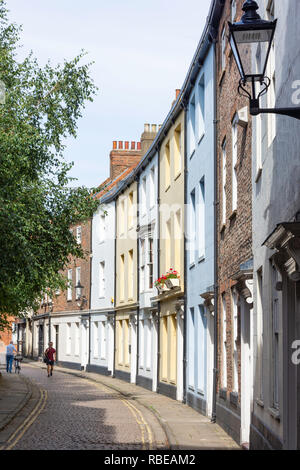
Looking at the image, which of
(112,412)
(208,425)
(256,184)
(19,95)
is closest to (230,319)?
(208,425)

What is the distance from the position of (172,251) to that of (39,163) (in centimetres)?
566

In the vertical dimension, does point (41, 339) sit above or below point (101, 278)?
below

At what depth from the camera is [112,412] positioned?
20719mm

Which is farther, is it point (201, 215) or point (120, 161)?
point (120, 161)

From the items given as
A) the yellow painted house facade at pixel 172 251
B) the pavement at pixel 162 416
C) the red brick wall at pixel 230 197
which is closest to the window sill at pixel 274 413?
the pavement at pixel 162 416

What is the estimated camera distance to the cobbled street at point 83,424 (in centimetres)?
1409

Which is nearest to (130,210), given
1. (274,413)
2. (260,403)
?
(260,403)

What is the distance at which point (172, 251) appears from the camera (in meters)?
25.7

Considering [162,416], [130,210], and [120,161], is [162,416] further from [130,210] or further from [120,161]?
[120,161]

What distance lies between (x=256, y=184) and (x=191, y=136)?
1049cm

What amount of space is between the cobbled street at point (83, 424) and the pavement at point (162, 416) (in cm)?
49

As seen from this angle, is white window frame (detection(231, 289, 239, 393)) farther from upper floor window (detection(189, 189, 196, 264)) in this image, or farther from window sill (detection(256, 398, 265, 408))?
upper floor window (detection(189, 189, 196, 264))

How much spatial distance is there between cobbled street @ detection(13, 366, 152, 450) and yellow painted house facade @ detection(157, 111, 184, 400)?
1.95 meters
